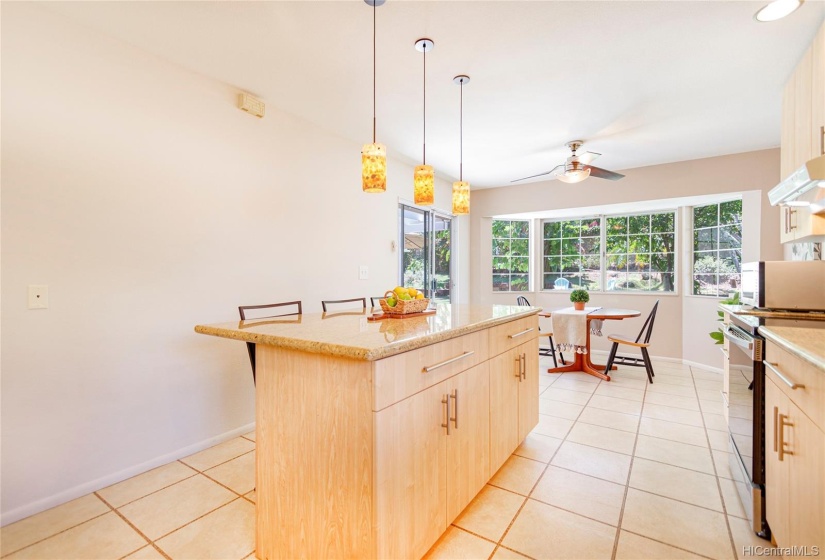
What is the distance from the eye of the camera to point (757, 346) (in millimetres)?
1746

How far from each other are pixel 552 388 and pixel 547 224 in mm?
3012

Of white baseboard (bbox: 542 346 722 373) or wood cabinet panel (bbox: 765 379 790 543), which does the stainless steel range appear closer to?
wood cabinet panel (bbox: 765 379 790 543)

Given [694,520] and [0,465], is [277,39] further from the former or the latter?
[694,520]

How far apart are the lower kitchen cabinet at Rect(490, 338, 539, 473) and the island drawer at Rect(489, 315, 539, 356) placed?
0.03 metres

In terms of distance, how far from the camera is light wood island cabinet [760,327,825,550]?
1151mm

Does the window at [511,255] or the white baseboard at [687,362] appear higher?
the window at [511,255]

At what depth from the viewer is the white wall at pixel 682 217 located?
397 cm

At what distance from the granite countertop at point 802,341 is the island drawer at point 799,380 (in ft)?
0.16

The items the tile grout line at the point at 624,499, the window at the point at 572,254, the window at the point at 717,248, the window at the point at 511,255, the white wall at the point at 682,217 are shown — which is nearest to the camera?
the tile grout line at the point at 624,499

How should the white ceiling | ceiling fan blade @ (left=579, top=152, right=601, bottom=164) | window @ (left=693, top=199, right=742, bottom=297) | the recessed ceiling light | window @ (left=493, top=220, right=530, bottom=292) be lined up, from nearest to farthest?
the recessed ceiling light
the white ceiling
ceiling fan blade @ (left=579, top=152, right=601, bottom=164)
window @ (left=693, top=199, right=742, bottom=297)
window @ (left=493, top=220, right=530, bottom=292)

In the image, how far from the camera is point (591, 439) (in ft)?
8.73

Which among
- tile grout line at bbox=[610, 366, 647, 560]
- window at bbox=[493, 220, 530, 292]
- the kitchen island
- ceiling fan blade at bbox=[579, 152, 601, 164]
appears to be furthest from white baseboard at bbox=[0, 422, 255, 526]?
window at bbox=[493, 220, 530, 292]

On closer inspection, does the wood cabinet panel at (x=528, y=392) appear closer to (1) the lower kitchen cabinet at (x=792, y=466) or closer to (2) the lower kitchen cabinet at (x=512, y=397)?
(2) the lower kitchen cabinet at (x=512, y=397)

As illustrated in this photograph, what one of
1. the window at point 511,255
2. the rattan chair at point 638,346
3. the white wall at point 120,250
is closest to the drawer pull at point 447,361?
the white wall at point 120,250
